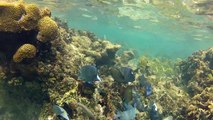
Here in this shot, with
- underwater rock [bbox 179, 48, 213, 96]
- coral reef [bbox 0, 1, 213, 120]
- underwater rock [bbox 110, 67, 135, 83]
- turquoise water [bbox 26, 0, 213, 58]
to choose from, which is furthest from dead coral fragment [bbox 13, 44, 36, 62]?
turquoise water [bbox 26, 0, 213, 58]

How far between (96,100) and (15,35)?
2782 millimetres

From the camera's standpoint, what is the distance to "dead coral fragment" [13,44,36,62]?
691 cm

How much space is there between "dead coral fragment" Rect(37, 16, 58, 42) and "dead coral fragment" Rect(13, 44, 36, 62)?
0.43 meters

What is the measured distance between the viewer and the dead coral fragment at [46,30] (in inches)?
285

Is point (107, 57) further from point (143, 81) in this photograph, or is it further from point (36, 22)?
point (36, 22)

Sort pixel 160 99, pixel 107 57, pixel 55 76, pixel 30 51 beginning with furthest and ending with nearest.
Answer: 1. pixel 107 57
2. pixel 160 99
3. pixel 55 76
4. pixel 30 51

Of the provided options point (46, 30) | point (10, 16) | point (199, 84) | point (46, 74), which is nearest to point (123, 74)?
point (46, 74)

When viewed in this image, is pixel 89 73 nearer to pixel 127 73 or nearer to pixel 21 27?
pixel 127 73

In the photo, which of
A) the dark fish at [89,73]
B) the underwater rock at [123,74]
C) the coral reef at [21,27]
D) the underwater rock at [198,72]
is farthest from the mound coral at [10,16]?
the underwater rock at [198,72]

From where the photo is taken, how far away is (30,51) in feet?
22.8

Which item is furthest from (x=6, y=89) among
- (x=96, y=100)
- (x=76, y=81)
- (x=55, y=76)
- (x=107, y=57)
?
(x=107, y=57)

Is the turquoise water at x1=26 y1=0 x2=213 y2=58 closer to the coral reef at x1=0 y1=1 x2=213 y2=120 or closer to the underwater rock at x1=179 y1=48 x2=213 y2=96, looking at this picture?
the underwater rock at x1=179 y1=48 x2=213 y2=96

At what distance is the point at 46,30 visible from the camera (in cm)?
724

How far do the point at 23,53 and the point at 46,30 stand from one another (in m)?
0.86
